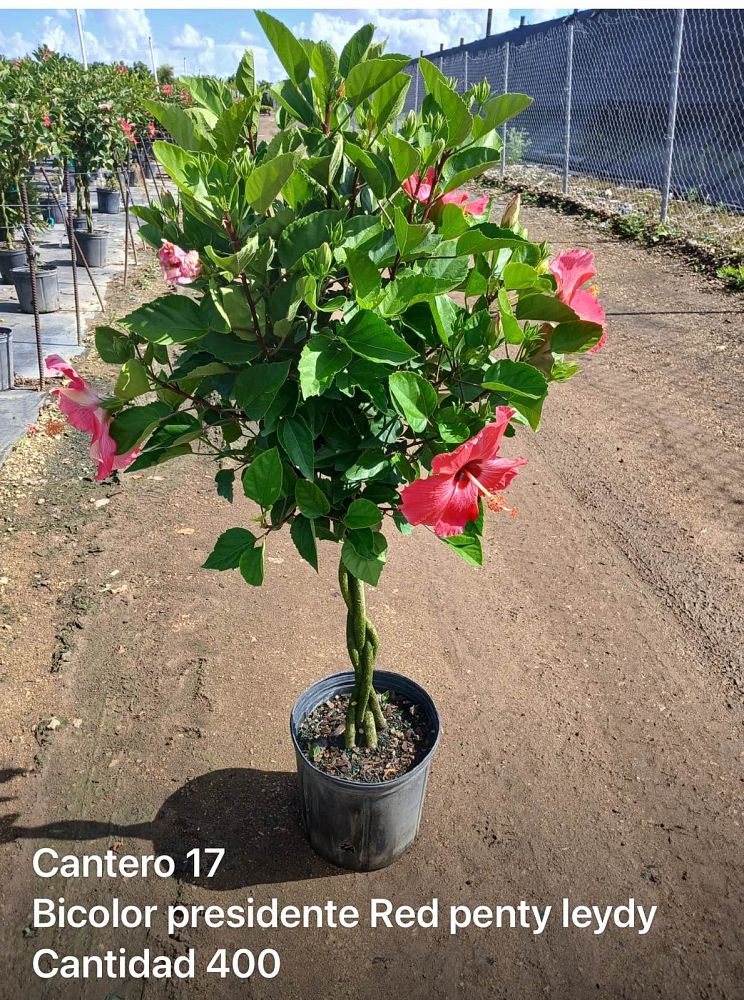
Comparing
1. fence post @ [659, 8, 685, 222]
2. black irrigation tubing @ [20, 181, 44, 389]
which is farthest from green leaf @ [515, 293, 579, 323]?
fence post @ [659, 8, 685, 222]

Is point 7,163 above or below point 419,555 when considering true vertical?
above

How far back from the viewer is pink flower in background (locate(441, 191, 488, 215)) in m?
1.35

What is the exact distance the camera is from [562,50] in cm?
1309

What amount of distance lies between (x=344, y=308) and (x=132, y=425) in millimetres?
382

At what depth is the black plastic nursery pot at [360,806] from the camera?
6.24 ft

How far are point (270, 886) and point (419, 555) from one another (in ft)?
5.43

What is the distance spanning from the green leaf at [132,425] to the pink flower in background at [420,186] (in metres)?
0.53

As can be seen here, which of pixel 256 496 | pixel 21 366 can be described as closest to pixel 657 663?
pixel 256 496

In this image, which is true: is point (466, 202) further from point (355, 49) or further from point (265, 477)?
point (265, 477)

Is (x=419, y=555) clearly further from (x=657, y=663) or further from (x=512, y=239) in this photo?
(x=512, y=239)

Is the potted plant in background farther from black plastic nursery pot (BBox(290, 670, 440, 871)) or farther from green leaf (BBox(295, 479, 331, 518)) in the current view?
black plastic nursery pot (BBox(290, 670, 440, 871))

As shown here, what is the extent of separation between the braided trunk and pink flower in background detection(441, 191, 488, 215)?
0.76 meters

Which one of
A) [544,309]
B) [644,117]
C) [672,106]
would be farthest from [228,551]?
[644,117]

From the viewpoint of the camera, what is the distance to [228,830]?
216 cm
